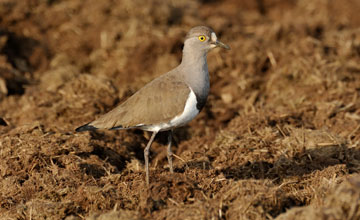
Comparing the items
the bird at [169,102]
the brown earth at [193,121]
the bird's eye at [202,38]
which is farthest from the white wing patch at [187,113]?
the bird's eye at [202,38]

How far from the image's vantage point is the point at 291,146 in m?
7.20

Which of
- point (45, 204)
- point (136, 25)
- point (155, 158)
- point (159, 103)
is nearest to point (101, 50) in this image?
point (136, 25)

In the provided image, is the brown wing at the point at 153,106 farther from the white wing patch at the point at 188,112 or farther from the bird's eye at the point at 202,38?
the bird's eye at the point at 202,38

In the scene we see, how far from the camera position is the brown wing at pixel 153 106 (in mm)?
6305

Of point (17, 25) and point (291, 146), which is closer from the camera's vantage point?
point (291, 146)

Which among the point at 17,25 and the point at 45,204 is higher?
the point at 17,25

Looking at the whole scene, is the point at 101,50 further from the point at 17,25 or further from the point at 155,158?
the point at 155,158

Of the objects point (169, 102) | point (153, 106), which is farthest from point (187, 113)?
point (153, 106)

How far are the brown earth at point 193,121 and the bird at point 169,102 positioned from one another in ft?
1.89

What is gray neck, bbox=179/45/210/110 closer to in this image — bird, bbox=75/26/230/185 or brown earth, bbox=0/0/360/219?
bird, bbox=75/26/230/185

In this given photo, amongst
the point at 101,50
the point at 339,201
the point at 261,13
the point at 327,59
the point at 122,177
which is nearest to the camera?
the point at 339,201

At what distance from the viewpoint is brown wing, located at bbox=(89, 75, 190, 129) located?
20.7 feet

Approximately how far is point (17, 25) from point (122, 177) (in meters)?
6.54

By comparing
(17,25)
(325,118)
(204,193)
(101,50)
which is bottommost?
(325,118)
